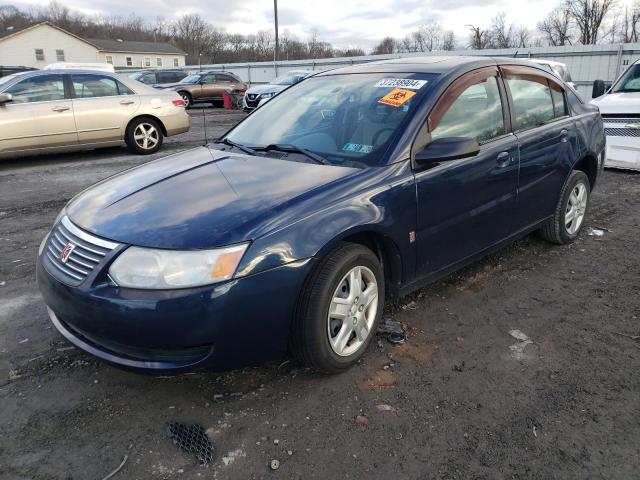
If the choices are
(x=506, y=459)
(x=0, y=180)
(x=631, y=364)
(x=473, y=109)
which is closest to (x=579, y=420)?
(x=506, y=459)

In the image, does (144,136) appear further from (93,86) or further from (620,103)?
(620,103)

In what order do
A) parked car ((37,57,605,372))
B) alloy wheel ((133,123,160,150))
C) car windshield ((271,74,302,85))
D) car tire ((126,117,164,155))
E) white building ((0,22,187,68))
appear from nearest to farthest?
parked car ((37,57,605,372))
car tire ((126,117,164,155))
alloy wheel ((133,123,160,150))
car windshield ((271,74,302,85))
white building ((0,22,187,68))

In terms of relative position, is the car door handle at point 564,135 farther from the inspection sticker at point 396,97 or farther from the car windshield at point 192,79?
the car windshield at point 192,79

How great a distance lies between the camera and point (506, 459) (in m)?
2.21

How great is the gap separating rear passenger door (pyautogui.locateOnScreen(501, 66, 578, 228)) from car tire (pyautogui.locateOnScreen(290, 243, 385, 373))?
5.56 ft

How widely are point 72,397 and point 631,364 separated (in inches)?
122

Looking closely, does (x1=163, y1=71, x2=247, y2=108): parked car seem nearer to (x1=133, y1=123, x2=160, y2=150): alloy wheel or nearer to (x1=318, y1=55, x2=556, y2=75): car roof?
(x1=133, y1=123, x2=160, y2=150): alloy wheel

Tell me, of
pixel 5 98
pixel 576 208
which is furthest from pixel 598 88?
pixel 5 98

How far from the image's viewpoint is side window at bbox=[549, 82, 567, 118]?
4363mm

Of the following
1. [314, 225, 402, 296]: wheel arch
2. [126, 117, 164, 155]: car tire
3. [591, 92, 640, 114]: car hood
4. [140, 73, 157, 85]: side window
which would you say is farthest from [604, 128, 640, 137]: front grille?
[140, 73, 157, 85]: side window

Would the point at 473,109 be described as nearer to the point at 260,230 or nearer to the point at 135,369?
the point at 260,230

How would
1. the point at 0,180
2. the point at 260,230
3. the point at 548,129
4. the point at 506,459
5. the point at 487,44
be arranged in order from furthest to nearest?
the point at 487,44 < the point at 0,180 < the point at 548,129 < the point at 260,230 < the point at 506,459

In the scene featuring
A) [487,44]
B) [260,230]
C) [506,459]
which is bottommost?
[506,459]

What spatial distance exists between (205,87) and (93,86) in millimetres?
13780
